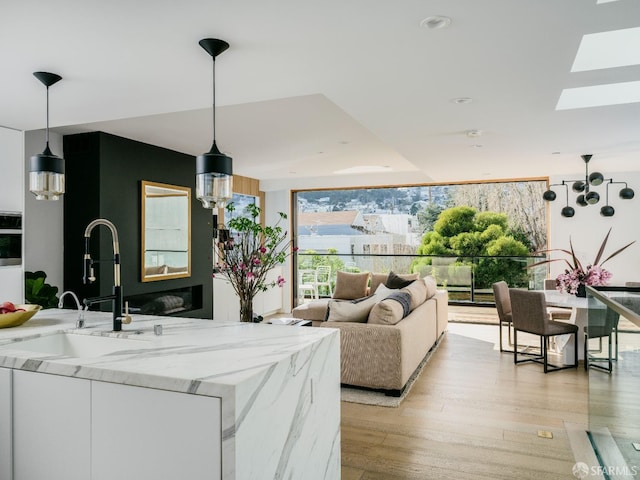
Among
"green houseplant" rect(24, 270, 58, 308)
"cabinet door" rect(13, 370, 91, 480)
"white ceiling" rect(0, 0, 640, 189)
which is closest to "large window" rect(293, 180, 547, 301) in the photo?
"white ceiling" rect(0, 0, 640, 189)

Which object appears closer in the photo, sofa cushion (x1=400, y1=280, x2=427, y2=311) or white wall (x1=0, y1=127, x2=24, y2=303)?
white wall (x1=0, y1=127, x2=24, y2=303)

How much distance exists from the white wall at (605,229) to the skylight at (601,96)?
13.7 ft

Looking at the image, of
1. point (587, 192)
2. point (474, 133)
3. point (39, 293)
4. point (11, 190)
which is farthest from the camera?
point (587, 192)

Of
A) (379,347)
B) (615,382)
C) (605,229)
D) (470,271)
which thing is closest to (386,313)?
(379,347)

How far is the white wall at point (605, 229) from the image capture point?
277 inches

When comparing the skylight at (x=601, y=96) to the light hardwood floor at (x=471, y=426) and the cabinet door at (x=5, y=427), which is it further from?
the cabinet door at (x=5, y=427)

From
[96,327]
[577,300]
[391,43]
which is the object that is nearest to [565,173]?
[577,300]

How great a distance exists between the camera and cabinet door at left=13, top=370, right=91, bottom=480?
1700mm

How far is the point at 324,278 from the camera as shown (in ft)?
30.4

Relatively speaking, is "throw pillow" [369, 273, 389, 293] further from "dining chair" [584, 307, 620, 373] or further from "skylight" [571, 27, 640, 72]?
"skylight" [571, 27, 640, 72]

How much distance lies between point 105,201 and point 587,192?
5938mm

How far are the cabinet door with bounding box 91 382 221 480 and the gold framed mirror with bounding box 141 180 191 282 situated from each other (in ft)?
13.5

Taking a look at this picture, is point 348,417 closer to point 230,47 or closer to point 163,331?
point 163,331

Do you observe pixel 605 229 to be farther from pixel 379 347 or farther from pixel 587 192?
pixel 379 347
